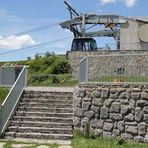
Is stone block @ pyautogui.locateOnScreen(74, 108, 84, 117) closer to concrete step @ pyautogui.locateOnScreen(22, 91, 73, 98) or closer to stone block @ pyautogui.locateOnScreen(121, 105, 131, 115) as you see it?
stone block @ pyautogui.locateOnScreen(121, 105, 131, 115)

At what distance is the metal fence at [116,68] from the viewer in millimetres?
14516

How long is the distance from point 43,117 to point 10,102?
133 centimetres

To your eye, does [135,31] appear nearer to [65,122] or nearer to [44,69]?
[44,69]

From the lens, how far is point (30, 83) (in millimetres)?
26469

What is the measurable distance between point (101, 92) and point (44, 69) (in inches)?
1146

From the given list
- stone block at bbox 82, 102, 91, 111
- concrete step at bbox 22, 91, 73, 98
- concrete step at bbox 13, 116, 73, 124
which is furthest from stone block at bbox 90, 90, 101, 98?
concrete step at bbox 22, 91, 73, 98

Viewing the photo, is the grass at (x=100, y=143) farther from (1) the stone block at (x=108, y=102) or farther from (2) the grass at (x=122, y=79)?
(2) the grass at (x=122, y=79)

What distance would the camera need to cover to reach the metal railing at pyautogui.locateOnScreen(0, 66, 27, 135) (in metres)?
15.5

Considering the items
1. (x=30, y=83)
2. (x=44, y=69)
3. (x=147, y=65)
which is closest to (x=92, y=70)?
Answer: (x=147, y=65)

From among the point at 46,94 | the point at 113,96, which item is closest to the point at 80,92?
the point at 113,96

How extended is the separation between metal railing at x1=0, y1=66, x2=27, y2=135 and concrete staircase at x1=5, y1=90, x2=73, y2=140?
0.23m

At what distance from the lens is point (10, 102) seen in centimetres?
1648

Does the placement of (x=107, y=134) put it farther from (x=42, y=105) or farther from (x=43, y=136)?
(x=42, y=105)

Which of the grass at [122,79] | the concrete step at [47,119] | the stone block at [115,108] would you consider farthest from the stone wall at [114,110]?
the concrete step at [47,119]
